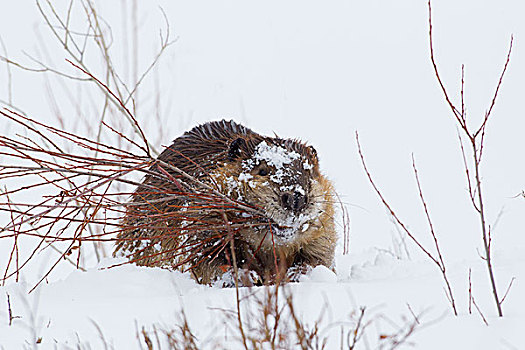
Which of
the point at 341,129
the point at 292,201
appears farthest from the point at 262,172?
the point at 341,129

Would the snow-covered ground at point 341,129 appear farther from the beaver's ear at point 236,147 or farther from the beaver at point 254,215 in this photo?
the beaver's ear at point 236,147

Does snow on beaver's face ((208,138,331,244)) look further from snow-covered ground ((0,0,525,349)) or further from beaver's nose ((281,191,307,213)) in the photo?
snow-covered ground ((0,0,525,349))

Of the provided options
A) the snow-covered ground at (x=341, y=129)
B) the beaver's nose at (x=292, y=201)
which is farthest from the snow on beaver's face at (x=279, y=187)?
the snow-covered ground at (x=341, y=129)

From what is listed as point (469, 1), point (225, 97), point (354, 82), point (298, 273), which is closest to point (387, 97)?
point (354, 82)

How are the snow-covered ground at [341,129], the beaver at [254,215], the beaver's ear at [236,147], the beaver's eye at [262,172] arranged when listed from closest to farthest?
1. the snow-covered ground at [341,129]
2. the beaver at [254,215]
3. the beaver's eye at [262,172]
4. the beaver's ear at [236,147]

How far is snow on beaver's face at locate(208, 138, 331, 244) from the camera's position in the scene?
8.73ft

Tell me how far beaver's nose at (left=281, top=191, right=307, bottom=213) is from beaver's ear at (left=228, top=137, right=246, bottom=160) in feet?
1.53

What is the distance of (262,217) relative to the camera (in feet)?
8.77

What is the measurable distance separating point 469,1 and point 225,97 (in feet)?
21.5

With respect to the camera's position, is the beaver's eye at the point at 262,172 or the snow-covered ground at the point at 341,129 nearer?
the snow-covered ground at the point at 341,129

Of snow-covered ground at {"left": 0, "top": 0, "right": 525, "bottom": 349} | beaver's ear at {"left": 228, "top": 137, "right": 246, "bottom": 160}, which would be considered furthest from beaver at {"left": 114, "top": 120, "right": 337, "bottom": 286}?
snow-covered ground at {"left": 0, "top": 0, "right": 525, "bottom": 349}

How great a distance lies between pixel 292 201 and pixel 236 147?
543mm

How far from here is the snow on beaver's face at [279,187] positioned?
2.66m

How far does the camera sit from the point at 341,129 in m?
11.0
